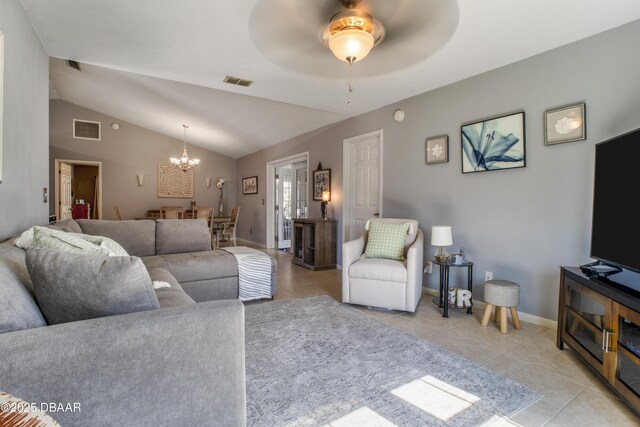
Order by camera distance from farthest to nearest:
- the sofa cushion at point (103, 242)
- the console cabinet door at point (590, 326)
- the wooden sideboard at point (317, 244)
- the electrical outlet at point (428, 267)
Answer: the wooden sideboard at point (317, 244) < the electrical outlet at point (428, 267) < the sofa cushion at point (103, 242) < the console cabinet door at point (590, 326)

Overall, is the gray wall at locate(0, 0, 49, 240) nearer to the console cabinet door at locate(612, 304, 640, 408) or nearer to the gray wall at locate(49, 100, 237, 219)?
the console cabinet door at locate(612, 304, 640, 408)

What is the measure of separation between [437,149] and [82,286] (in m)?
3.44

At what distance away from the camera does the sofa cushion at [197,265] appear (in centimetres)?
296

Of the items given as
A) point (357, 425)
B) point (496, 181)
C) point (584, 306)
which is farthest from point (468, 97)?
point (357, 425)

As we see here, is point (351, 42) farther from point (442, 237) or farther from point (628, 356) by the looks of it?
point (628, 356)

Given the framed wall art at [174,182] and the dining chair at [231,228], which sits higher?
the framed wall art at [174,182]

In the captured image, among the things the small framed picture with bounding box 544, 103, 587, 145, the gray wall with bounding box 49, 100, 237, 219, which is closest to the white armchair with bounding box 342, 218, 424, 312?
the small framed picture with bounding box 544, 103, 587, 145

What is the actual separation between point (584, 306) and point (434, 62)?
7.43 feet

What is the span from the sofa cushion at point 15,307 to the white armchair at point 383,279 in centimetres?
247

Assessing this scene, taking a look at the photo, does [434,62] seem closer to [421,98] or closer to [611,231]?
A: [421,98]

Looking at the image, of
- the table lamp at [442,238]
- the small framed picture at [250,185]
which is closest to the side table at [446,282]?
the table lamp at [442,238]

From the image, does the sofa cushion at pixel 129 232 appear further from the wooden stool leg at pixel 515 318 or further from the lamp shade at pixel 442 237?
the wooden stool leg at pixel 515 318

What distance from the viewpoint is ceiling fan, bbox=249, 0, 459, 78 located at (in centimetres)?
217

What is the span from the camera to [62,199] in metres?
7.00
